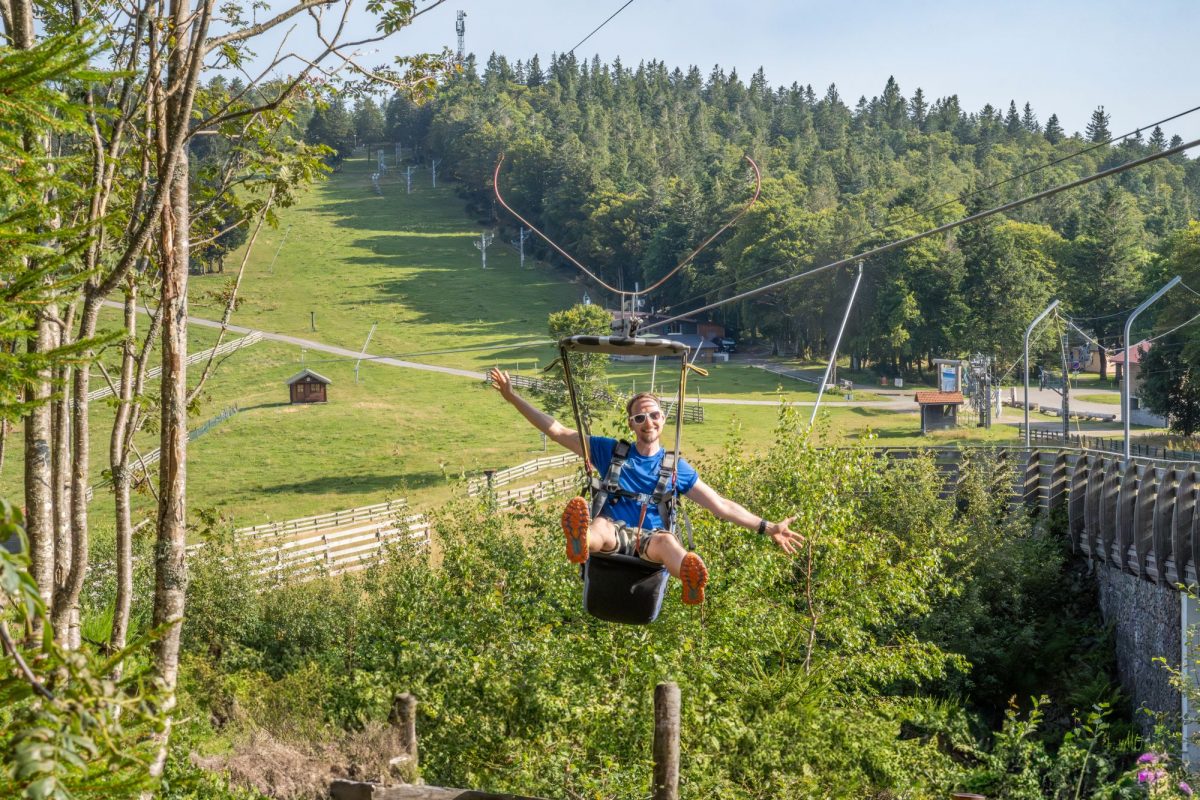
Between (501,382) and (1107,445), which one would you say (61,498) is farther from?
(1107,445)

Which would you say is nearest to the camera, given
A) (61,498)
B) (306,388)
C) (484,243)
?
(61,498)

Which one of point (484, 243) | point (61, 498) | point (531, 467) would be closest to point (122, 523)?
point (61, 498)

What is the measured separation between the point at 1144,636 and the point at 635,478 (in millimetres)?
20216

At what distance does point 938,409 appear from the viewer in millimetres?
58406

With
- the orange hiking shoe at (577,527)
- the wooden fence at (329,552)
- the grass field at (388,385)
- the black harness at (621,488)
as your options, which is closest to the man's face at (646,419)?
the black harness at (621,488)

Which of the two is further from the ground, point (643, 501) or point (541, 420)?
point (541, 420)

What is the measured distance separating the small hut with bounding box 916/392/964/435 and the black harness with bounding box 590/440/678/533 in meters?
51.0

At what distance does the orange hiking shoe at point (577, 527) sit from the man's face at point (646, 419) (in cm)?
85

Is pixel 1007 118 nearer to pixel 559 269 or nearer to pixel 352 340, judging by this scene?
pixel 559 269

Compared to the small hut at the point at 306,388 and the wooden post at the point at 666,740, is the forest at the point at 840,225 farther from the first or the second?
the wooden post at the point at 666,740

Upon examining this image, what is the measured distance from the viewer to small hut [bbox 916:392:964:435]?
2266 inches

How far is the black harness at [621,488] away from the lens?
8469 mm

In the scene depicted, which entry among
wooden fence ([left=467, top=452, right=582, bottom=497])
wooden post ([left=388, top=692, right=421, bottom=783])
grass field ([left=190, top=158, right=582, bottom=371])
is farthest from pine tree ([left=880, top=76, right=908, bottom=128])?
wooden post ([left=388, top=692, right=421, bottom=783])

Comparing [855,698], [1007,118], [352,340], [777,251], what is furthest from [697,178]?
[855,698]
